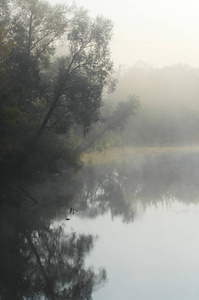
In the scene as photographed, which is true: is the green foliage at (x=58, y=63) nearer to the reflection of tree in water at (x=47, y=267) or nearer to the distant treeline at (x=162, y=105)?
the reflection of tree in water at (x=47, y=267)

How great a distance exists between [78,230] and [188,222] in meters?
3.42

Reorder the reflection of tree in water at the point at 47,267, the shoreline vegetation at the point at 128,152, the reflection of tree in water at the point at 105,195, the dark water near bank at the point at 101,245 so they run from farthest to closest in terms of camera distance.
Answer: the shoreline vegetation at the point at 128,152, the reflection of tree in water at the point at 105,195, the dark water near bank at the point at 101,245, the reflection of tree in water at the point at 47,267

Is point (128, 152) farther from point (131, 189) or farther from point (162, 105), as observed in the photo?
point (131, 189)

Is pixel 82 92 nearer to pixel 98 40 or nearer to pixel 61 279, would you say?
pixel 98 40

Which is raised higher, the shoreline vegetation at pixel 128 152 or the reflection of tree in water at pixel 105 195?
the shoreline vegetation at pixel 128 152

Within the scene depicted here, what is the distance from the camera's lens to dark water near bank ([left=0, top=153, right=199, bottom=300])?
24.0ft

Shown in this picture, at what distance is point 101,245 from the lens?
→ 10156 millimetres

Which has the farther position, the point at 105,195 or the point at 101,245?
the point at 105,195

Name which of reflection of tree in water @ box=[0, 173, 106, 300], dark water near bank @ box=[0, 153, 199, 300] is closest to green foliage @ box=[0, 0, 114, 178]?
dark water near bank @ box=[0, 153, 199, 300]

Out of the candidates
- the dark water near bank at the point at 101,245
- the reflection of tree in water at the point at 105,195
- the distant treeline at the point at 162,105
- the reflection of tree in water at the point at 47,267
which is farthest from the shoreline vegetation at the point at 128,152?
the reflection of tree in water at the point at 47,267

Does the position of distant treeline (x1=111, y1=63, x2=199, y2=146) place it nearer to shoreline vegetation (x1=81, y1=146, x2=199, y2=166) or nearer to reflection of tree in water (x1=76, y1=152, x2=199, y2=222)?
shoreline vegetation (x1=81, y1=146, x2=199, y2=166)

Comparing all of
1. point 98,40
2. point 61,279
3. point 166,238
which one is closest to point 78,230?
point 166,238

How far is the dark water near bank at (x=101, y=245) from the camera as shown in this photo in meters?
7.31

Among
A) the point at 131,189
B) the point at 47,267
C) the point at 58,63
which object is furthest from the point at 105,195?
the point at 47,267
